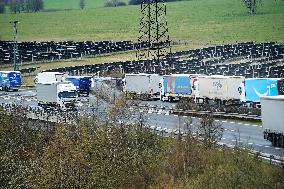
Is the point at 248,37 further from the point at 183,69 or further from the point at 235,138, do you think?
the point at 235,138

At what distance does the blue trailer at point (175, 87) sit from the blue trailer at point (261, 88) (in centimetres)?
858

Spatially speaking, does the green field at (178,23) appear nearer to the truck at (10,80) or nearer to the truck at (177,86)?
the truck at (10,80)

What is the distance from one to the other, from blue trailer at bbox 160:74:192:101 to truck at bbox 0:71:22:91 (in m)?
23.3

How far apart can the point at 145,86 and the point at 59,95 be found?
35.3 ft

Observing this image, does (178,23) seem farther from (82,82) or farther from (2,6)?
(82,82)

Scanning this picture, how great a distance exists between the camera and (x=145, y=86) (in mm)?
60656

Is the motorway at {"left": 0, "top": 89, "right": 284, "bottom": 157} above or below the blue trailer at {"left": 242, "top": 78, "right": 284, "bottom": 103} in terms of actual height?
below

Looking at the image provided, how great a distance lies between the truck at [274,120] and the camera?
35156 mm

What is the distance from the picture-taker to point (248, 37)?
112625mm

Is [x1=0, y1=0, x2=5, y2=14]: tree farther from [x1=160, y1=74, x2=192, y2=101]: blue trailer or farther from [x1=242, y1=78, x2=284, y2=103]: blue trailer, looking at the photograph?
[x1=242, y1=78, x2=284, y2=103]: blue trailer

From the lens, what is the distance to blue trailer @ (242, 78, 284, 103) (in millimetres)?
44812

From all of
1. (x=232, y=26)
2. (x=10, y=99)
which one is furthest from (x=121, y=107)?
(x=232, y=26)

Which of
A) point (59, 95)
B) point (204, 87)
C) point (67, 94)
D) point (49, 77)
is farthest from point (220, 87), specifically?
point (49, 77)

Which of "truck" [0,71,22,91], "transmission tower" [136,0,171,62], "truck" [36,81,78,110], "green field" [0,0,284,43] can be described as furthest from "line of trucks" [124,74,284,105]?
"green field" [0,0,284,43]
